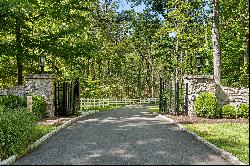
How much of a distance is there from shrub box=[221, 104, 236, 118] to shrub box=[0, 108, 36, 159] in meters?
11.1

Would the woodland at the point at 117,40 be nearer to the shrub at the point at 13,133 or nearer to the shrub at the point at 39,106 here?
the shrub at the point at 39,106

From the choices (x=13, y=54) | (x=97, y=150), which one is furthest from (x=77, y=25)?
(x=97, y=150)

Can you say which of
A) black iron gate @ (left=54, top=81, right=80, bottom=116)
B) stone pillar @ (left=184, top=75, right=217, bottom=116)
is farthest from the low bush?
stone pillar @ (left=184, top=75, right=217, bottom=116)

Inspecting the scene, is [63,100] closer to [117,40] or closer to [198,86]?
A: [198,86]

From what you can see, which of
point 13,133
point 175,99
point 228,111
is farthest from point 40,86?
point 13,133

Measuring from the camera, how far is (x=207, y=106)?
1892 cm

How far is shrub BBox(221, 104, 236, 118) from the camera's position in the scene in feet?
62.5

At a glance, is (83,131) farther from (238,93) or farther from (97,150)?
(238,93)

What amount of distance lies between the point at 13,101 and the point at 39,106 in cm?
133

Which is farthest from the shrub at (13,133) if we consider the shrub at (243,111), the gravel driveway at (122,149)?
the shrub at (243,111)

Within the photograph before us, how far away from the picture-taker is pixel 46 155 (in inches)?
369

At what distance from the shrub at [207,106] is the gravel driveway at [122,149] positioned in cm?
541

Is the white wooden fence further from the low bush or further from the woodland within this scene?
the low bush

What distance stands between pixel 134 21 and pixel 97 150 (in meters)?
40.8
